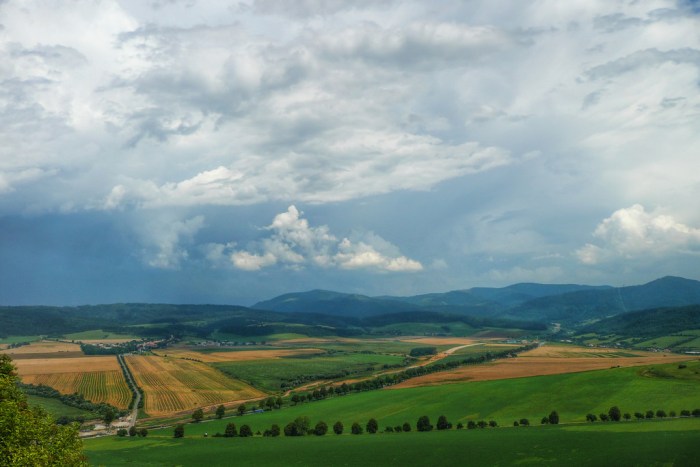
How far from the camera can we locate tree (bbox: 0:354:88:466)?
1529 inches

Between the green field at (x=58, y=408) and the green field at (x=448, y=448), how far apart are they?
38845 millimetres

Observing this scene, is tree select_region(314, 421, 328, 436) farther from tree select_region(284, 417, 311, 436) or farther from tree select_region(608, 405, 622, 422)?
tree select_region(608, 405, 622, 422)

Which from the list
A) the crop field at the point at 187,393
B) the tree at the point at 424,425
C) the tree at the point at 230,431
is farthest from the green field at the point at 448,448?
the crop field at the point at 187,393

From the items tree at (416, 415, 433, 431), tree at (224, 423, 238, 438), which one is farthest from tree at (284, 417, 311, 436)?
tree at (416, 415, 433, 431)

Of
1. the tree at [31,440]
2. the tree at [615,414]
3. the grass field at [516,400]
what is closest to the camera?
the tree at [31,440]

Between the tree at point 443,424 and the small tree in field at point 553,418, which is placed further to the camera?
the tree at point 443,424

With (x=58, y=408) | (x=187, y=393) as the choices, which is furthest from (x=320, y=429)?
(x=58, y=408)

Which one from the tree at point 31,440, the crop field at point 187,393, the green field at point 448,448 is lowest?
the crop field at point 187,393

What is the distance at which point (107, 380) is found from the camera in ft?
646

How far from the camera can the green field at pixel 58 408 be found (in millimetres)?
136000

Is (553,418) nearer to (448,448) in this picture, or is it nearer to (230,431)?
(448,448)

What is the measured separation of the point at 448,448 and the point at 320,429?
34.7m

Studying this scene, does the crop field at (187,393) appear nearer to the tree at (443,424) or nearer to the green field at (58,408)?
the green field at (58,408)

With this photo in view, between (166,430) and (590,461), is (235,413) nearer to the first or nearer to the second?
(166,430)
